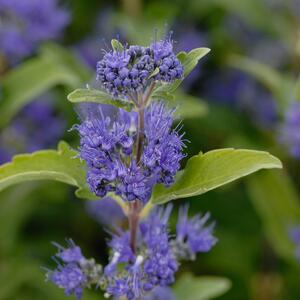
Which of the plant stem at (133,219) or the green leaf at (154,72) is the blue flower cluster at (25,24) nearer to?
the plant stem at (133,219)

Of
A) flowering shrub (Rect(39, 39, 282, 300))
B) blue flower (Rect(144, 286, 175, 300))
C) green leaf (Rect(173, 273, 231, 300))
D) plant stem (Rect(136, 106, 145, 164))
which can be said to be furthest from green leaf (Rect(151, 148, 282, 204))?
green leaf (Rect(173, 273, 231, 300))

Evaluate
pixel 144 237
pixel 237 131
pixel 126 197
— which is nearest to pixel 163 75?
pixel 126 197

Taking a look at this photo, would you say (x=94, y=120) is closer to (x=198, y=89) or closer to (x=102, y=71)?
(x=102, y=71)

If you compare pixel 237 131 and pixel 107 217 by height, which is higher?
pixel 237 131

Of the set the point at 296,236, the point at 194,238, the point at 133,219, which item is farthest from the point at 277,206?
the point at 133,219

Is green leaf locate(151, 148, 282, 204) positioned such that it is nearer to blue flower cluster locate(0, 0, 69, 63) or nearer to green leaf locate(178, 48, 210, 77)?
green leaf locate(178, 48, 210, 77)

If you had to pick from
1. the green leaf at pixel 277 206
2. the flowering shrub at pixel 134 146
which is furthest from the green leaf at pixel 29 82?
the flowering shrub at pixel 134 146
